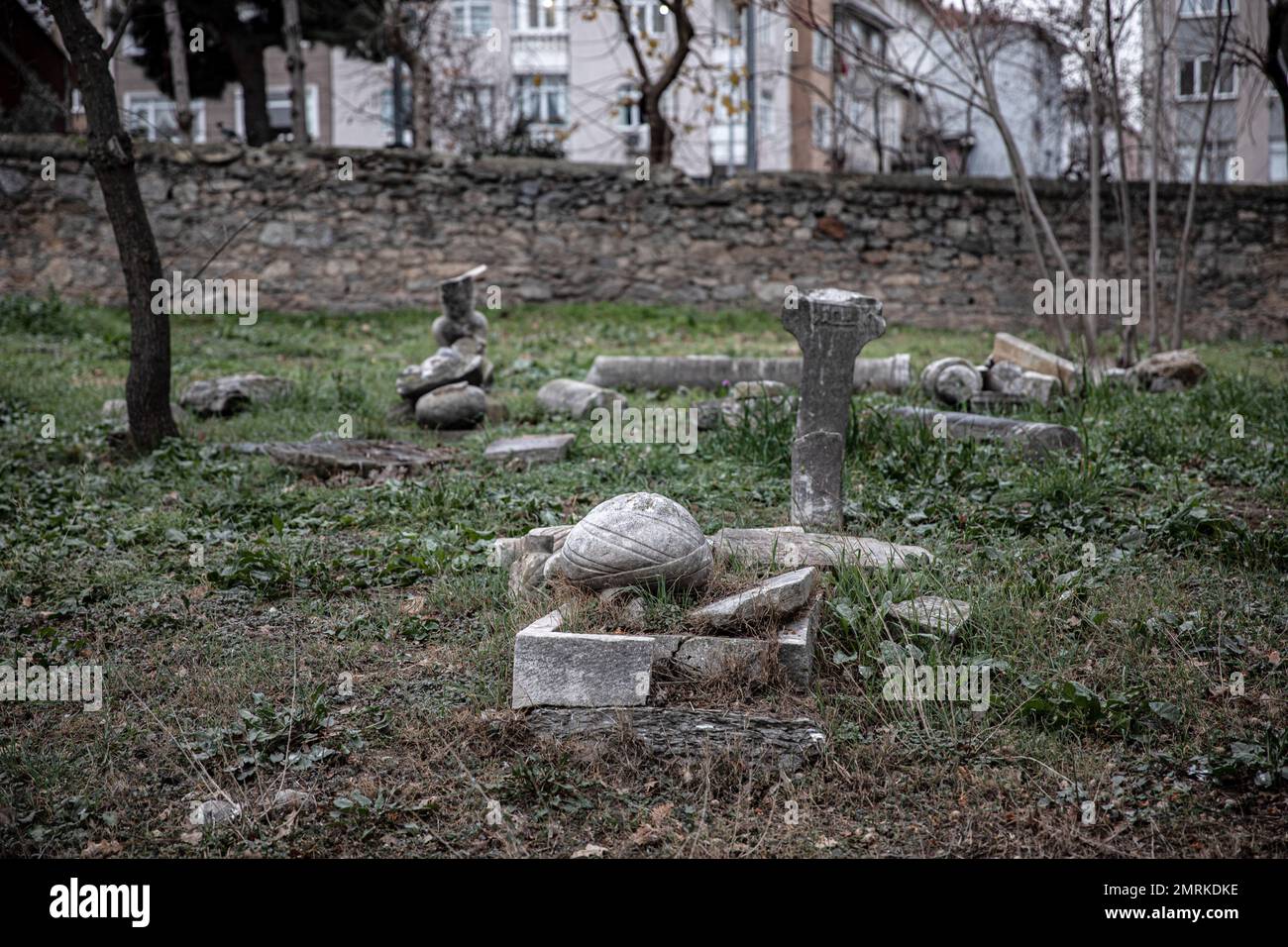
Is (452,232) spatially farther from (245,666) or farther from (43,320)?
(245,666)

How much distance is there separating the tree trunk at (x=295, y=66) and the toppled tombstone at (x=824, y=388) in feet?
30.3

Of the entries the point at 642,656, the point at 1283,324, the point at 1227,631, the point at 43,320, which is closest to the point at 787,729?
the point at 642,656

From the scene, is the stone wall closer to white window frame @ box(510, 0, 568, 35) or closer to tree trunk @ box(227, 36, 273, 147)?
tree trunk @ box(227, 36, 273, 147)

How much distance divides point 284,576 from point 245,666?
0.81m

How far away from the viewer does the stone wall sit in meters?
12.6

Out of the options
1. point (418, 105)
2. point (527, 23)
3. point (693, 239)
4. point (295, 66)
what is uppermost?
point (527, 23)

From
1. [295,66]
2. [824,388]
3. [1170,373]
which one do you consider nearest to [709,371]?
[1170,373]

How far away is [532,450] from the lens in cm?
663

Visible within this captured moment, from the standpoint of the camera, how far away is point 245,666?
4.18 metres

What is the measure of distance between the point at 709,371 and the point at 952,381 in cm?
200

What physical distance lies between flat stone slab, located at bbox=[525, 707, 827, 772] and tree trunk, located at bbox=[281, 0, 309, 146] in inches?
423

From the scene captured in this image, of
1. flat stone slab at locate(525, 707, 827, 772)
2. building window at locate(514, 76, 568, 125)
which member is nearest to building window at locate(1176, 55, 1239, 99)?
flat stone slab at locate(525, 707, 827, 772)

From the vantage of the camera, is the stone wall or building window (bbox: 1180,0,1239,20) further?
the stone wall

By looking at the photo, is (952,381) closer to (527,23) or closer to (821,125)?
(821,125)
